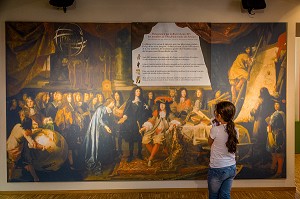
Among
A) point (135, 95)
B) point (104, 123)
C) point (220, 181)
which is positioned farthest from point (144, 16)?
point (220, 181)

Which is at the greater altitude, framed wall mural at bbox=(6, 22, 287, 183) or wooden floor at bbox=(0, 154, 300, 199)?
framed wall mural at bbox=(6, 22, 287, 183)

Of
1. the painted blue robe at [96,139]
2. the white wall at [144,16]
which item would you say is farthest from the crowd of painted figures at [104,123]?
the white wall at [144,16]

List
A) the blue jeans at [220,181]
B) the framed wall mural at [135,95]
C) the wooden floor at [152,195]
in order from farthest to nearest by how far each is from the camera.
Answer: the framed wall mural at [135,95]
the wooden floor at [152,195]
the blue jeans at [220,181]

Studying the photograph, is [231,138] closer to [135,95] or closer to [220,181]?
[220,181]

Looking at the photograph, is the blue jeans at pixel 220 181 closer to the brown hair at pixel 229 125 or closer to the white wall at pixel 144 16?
the brown hair at pixel 229 125

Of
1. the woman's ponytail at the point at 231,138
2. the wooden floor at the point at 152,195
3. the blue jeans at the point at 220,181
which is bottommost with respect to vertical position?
the wooden floor at the point at 152,195

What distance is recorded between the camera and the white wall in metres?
6.82

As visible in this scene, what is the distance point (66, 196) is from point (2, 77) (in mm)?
2201

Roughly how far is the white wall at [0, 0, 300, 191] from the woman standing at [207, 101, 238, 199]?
266cm

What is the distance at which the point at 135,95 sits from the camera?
6828 mm

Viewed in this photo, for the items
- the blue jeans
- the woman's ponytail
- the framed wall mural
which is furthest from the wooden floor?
the woman's ponytail

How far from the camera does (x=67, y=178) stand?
6844 mm

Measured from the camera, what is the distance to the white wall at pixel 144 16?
22.4 feet

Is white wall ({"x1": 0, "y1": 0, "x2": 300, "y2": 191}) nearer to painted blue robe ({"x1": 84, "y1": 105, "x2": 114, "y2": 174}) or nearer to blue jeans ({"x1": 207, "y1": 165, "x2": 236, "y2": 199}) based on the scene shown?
painted blue robe ({"x1": 84, "y1": 105, "x2": 114, "y2": 174})
